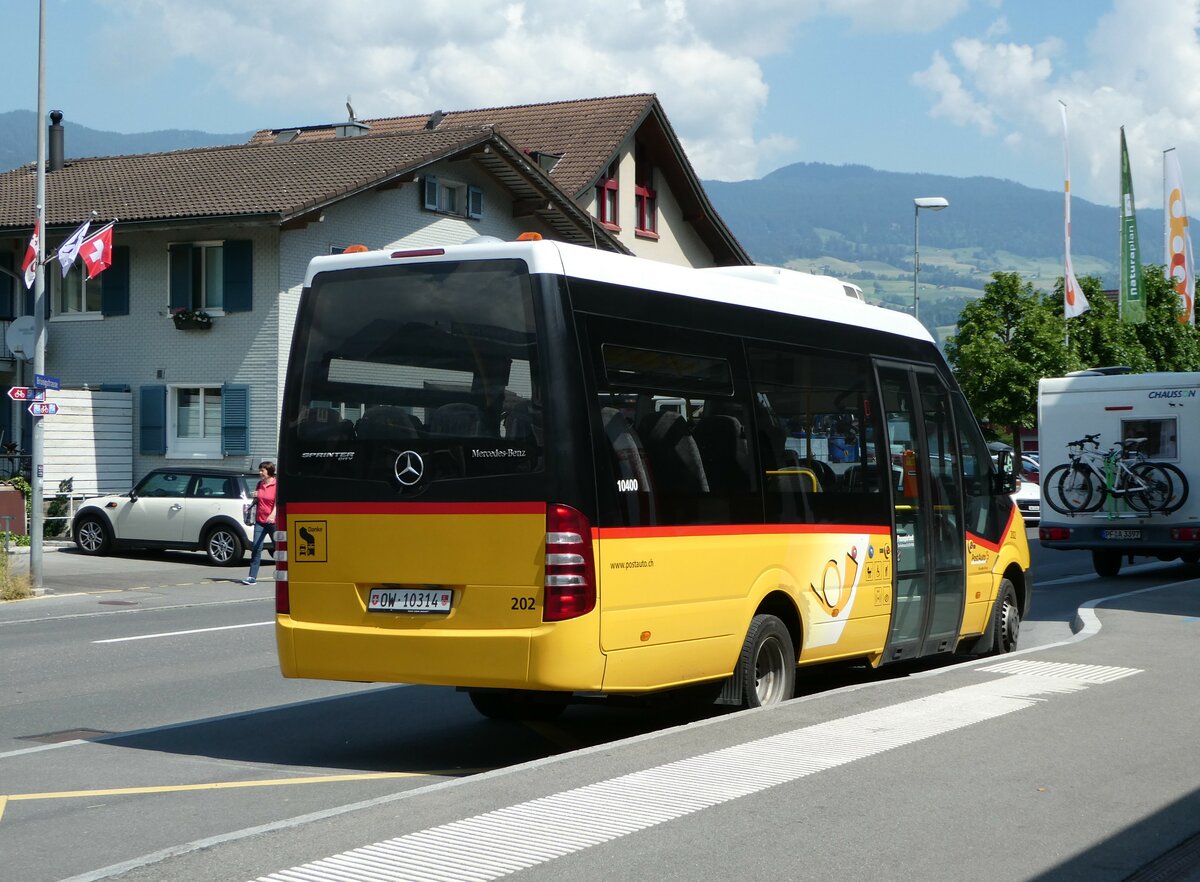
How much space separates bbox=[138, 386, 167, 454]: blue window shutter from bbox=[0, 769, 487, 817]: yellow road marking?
84.7 ft

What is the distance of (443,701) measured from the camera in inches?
442

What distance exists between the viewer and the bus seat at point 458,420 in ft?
27.3

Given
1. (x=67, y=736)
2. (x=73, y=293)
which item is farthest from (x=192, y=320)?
(x=67, y=736)

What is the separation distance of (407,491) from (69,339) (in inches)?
1106

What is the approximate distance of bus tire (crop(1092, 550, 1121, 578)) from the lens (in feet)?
82.0

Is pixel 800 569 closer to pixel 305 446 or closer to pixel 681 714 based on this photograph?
pixel 681 714

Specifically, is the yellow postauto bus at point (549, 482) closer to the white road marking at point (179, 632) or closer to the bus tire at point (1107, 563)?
the white road marking at point (179, 632)

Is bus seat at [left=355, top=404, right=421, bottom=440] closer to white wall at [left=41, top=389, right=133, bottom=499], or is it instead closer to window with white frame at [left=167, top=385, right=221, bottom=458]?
white wall at [left=41, top=389, right=133, bottom=499]

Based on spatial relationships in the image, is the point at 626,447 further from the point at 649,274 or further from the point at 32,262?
the point at 32,262

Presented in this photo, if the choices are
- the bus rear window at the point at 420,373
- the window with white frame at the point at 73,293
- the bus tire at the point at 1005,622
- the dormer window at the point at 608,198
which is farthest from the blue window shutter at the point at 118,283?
the bus rear window at the point at 420,373

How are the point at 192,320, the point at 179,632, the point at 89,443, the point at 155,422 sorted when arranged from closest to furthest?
the point at 179,632
the point at 89,443
the point at 192,320
the point at 155,422

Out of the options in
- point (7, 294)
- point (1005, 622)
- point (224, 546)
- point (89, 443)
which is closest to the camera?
point (1005, 622)

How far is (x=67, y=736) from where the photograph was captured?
Answer: 9805mm

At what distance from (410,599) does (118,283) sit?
88.9ft
